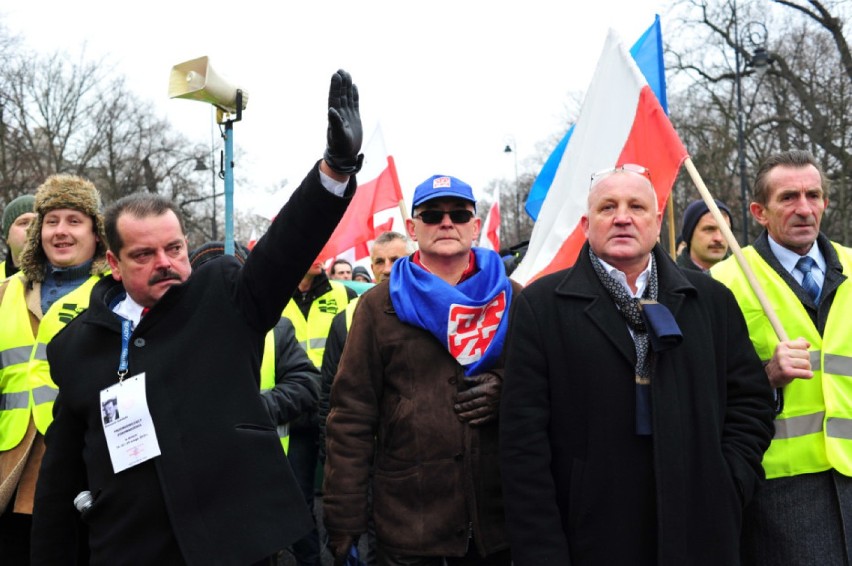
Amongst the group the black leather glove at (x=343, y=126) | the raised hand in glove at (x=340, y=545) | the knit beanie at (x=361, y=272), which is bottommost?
the raised hand in glove at (x=340, y=545)

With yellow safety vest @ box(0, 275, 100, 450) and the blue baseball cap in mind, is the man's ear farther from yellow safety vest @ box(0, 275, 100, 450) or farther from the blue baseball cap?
the blue baseball cap

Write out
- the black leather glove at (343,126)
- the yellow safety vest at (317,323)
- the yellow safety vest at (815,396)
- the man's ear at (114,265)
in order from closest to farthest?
the black leather glove at (343,126) → the man's ear at (114,265) → the yellow safety vest at (815,396) → the yellow safety vest at (317,323)

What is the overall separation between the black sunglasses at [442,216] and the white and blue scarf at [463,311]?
217mm

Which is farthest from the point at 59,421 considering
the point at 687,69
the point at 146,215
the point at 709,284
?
the point at 687,69

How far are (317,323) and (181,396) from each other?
11.3ft

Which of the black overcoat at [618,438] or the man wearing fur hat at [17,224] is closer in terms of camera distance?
the black overcoat at [618,438]

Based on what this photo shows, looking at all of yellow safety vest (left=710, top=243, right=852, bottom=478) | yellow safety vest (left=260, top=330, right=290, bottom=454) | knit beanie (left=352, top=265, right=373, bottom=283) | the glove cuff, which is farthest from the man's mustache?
knit beanie (left=352, top=265, right=373, bottom=283)

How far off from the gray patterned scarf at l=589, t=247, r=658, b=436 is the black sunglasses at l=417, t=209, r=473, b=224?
72 centimetres

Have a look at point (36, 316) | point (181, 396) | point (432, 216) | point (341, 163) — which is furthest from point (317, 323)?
point (341, 163)

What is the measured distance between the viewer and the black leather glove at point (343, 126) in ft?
7.25

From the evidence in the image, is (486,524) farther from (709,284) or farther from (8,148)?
(8,148)

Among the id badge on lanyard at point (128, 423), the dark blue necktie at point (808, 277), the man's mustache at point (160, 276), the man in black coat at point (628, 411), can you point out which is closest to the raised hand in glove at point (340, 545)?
the man in black coat at point (628, 411)

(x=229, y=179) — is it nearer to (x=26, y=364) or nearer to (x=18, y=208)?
(x=26, y=364)

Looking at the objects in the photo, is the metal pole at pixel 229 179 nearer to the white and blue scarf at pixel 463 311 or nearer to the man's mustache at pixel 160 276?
the white and blue scarf at pixel 463 311
